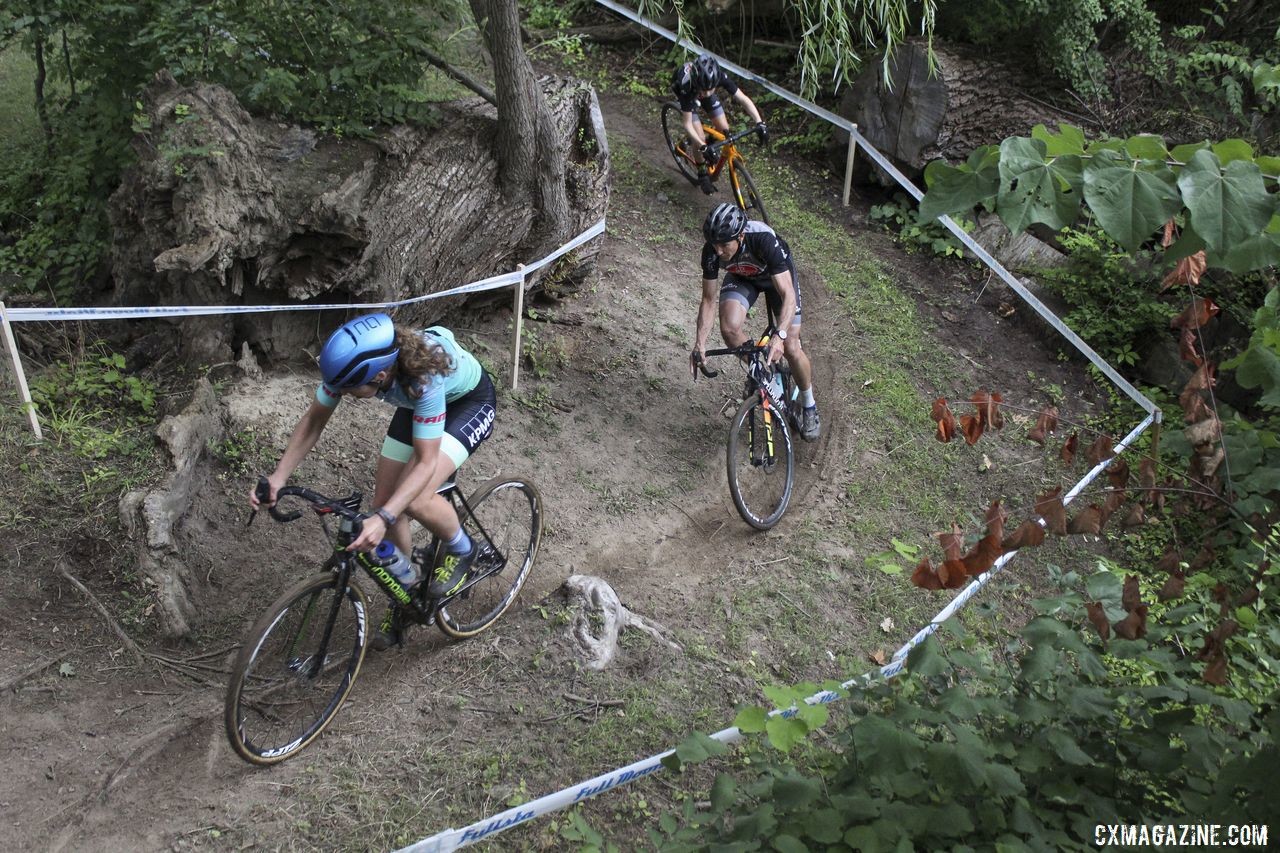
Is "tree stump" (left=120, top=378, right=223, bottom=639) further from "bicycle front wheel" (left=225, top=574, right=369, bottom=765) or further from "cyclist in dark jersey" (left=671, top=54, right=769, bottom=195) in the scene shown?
"cyclist in dark jersey" (left=671, top=54, right=769, bottom=195)

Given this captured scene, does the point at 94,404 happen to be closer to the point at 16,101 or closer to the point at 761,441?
the point at 761,441

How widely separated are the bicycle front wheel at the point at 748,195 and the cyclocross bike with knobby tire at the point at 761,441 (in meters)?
3.47

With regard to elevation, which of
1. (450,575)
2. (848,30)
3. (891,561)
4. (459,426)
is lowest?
(891,561)

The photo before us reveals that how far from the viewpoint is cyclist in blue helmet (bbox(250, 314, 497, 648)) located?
3926mm

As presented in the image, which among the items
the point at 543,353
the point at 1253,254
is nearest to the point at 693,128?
the point at 543,353

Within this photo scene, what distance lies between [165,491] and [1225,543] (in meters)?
6.83

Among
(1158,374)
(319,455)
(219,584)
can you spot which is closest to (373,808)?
(219,584)

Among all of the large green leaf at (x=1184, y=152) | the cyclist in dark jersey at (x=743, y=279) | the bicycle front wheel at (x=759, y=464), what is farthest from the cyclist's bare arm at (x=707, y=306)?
the large green leaf at (x=1184, y=152)

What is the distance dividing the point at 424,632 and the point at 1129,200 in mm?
4086

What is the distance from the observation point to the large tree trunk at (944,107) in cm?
1031

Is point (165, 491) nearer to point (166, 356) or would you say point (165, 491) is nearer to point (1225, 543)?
point (166, 356)

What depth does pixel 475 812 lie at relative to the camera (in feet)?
13.2

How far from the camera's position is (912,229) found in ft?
33.6

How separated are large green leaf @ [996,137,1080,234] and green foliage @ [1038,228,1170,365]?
23.3 ft
